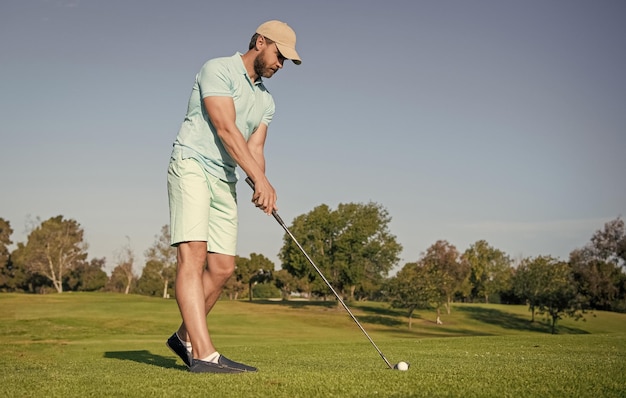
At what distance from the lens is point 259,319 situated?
51.8 m

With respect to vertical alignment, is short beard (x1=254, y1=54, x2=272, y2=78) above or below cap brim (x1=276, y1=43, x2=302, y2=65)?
below

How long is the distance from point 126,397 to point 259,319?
49176 mm

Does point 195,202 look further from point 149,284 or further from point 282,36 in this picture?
point 149,284

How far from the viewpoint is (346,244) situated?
66.9m

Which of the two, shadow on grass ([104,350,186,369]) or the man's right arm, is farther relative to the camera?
shadow on grass ([104,350,186,369])

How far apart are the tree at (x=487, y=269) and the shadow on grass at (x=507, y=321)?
27.6 metres

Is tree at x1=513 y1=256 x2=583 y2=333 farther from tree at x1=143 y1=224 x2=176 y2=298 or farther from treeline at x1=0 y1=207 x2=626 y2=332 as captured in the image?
tree at x1=143 y1=224 x2=176 y2=298

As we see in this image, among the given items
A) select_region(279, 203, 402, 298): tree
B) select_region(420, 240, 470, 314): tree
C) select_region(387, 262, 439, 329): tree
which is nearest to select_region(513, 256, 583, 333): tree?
select_region(387, 262, 439, 329): tree

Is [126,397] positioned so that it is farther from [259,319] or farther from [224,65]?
[259,319]

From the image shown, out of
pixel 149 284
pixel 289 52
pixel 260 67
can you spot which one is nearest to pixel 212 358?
pixel 260 67

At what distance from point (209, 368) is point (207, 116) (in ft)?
6.76

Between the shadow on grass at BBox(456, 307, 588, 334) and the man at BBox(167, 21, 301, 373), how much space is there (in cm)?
5833

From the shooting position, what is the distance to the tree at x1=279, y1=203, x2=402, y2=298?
66.5 m

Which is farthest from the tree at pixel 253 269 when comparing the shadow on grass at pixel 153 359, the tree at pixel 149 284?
the shadow on grass at pixel 153 359
